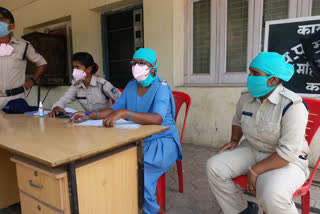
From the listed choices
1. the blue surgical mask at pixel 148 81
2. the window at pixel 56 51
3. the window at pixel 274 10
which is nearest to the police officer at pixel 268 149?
the blue surgical mask at pixel 148 81

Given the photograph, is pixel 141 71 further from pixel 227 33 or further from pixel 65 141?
pixel 227 33

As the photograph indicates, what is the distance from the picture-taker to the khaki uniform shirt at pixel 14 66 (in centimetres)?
254

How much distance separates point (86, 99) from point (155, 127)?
119 cm

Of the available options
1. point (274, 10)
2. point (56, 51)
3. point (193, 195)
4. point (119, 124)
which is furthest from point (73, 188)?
point (56, 51)

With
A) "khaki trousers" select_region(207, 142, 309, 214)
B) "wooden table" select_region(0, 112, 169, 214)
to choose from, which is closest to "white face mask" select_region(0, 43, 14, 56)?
"wooden table" select_region(0, 112, 169, 214)

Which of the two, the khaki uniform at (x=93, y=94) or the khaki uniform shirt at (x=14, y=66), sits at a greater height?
the khaki uniform shirt at (x=14, y=66)

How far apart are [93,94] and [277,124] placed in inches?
70.1

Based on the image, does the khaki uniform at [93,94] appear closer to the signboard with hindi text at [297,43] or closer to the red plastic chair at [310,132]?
the red plastic chair at [310,132]

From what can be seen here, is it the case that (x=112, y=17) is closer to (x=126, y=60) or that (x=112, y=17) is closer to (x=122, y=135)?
(x=126, y=60)

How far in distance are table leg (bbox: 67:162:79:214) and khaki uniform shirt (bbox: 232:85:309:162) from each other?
1.15 m

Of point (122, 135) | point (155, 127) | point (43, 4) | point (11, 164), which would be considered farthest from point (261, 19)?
point (43, 4)

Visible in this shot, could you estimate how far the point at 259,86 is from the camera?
4.86 ft

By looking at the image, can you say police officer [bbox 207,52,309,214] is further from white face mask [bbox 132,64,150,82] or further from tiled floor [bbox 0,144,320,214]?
white face mask [bbox 132,64,150,82]

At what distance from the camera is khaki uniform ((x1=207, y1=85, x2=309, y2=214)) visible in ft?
4.15
